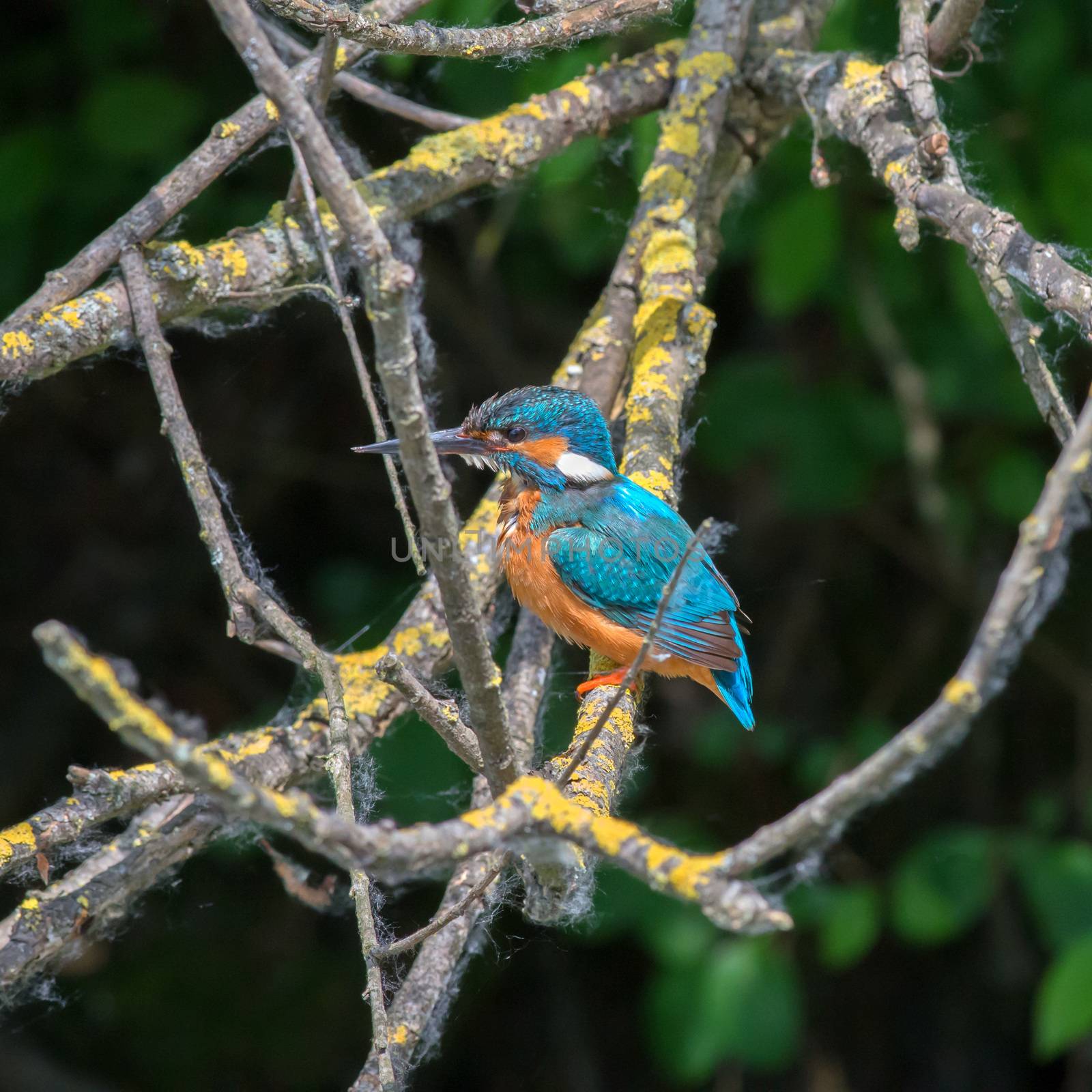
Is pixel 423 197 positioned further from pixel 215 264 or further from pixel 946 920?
pixel 946 920

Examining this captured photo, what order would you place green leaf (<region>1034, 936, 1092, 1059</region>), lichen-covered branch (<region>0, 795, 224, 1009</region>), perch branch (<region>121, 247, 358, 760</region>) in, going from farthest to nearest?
green leaf (<region>1034, 936, 1092, 1059</region>) → perch branch (<region>121, 247, 358, 760</region>) → lichen-covered branch (<region>0, 795, 224, 1009</region>)

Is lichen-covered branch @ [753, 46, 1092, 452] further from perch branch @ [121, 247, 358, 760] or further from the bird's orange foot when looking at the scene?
perch branch @ [121, 247, 358, 760]

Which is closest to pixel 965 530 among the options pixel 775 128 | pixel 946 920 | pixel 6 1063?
pixel 946 920

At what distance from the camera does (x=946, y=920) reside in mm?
2627

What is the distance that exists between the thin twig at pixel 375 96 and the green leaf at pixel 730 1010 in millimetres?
1998

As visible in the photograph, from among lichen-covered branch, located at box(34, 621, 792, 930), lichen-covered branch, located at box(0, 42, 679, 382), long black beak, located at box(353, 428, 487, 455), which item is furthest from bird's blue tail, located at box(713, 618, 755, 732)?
lichen-covered branch, located at box(34, 621, 792, 930)

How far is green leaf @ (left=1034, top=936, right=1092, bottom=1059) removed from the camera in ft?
7.21

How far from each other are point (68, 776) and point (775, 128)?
1874 mm

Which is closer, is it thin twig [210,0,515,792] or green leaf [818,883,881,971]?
thin twig [210,0,515,792]

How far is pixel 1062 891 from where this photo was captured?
8.29 ft

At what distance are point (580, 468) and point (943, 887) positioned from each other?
1.39m

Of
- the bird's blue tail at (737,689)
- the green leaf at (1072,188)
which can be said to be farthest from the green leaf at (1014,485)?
the bird's blue tail at (737,689)

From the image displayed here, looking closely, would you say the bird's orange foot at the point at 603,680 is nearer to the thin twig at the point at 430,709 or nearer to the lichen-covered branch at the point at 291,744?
the lichen-covered branch at the point at 291,744

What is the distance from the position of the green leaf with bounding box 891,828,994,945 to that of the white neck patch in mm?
1304
